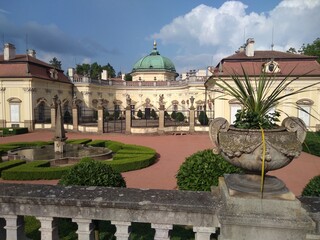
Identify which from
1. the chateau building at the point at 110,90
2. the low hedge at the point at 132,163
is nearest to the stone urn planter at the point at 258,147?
the low hedge at the point at 132,163

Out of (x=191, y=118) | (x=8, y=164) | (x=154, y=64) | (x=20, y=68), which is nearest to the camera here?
(x=8, y=164)

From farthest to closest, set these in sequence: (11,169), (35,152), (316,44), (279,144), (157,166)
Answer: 1. (316,44)
2. (35,152)
3. (157,166)
4. (11,169)
5. (279,144)

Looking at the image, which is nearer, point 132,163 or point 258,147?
point 258,147

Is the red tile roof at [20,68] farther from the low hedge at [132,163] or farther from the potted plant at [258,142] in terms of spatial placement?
the potted plant at [258,142]

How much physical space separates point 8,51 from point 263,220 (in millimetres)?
34218

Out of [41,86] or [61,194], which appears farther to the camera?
[41,86]

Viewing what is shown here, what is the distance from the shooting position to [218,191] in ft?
9.20

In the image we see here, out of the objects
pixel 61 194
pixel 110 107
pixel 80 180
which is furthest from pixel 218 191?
pixel 110 107

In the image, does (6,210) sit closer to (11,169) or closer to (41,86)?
(11,169)

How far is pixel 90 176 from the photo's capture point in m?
4.96

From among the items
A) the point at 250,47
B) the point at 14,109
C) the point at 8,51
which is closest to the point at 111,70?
the point at 8,51

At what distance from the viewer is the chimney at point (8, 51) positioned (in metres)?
29.6

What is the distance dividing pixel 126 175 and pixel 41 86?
23990 mm

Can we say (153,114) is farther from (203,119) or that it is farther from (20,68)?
(20,68)
